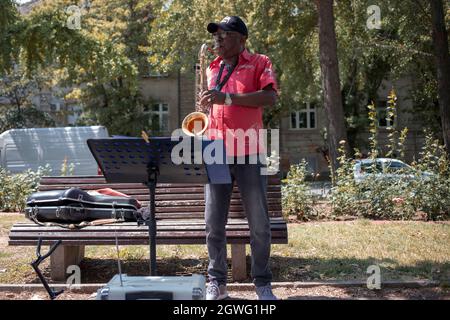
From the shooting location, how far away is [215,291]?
4.49 m

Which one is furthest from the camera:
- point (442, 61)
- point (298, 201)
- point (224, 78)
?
point (442, 61)

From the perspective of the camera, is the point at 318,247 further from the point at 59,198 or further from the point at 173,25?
the point at 173,25

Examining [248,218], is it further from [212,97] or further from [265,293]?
[212,97]

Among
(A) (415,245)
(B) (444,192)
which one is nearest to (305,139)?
(B) (444,192)

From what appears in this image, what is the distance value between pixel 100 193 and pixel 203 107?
0.99m

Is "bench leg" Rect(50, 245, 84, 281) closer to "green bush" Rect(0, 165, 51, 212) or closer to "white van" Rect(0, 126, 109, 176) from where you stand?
"green bush" Rect(0, 165, 51, 212)

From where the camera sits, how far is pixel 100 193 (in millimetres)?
4512

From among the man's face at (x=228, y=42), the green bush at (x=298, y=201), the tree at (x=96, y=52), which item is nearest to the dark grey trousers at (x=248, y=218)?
the man's face at (x=228, y=42)

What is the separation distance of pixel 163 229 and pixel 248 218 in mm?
1090

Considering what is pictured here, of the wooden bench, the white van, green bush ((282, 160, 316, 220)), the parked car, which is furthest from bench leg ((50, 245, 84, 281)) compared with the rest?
the white van

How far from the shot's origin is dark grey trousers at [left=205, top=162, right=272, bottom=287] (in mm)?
4375

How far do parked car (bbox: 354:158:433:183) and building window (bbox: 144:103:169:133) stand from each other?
23.1 metres

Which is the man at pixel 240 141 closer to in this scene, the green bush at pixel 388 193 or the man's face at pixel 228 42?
the man's face at pixel 228 42

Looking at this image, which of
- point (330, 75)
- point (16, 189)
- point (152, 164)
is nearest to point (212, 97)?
point (152, 164)
